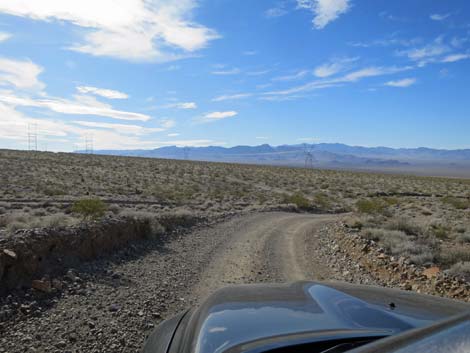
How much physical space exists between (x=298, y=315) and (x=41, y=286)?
520 cm

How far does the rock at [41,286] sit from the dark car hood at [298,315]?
4289 millimetres

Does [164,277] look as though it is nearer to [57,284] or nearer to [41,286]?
[57,284]

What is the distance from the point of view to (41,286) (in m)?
6.21

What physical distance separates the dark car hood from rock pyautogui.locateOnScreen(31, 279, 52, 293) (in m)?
4.29

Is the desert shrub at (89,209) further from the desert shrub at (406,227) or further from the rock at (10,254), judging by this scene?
the desert shrub at (406,227)

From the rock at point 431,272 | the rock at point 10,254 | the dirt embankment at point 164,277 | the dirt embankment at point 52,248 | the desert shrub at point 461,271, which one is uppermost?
the rock at point 10,254

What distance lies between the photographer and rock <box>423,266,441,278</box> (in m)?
7.89

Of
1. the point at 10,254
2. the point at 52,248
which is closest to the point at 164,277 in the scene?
the point at 52,248

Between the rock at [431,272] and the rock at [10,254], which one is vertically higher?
the rock at [10,254]

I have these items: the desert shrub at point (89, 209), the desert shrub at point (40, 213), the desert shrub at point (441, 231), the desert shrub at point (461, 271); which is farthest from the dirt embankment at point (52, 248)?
the desert shrub at point (441, 231)

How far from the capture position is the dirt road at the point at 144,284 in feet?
16.5

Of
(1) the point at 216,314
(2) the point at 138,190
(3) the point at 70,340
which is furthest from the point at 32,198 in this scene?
(1) the point at 216,314

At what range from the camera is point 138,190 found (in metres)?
27.0

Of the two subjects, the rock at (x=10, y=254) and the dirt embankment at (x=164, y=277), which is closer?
the dirt embankment at (x=164, y=277)
